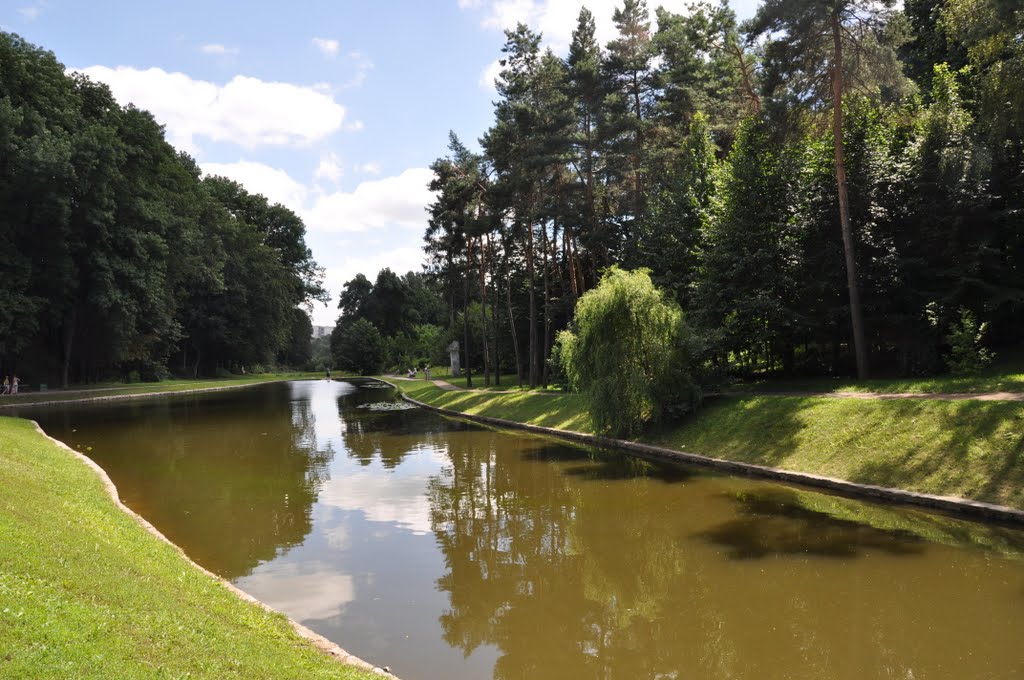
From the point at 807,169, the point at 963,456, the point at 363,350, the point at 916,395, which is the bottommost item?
the point at 963,456

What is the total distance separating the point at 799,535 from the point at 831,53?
53.8 ft

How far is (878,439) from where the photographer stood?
14367mm

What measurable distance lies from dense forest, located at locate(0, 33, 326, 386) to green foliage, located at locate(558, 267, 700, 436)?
1296 inches

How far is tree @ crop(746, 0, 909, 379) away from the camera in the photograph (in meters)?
18.9

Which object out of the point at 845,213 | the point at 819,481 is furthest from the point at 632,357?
the point at 845,213

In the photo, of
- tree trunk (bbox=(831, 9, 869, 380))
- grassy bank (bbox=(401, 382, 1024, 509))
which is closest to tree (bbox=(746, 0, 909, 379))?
tree trunk (bbox=(831, 9, 869, 380))

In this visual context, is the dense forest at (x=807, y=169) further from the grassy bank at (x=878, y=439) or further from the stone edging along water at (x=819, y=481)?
the stone edging along water at (x=819, y=481)

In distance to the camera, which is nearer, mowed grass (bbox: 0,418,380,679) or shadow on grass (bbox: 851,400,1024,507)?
mowed grass (bbox: 0,418,380,679)

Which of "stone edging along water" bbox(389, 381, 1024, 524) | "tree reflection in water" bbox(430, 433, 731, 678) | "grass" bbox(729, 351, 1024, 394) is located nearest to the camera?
"tree reflection in water" bbox(430, 433, 731, 678)

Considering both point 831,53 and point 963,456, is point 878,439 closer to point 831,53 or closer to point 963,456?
point 963,456

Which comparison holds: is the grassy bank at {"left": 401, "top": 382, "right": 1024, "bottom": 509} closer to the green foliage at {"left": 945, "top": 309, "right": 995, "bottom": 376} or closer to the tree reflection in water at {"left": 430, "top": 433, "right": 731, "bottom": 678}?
the green foliage at {"left": 945, "top": 309, "right": 995, "bottom": 376}

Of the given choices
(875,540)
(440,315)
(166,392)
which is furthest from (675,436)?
(440,315)

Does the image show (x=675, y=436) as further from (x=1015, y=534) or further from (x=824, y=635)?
(x=824, y=635)

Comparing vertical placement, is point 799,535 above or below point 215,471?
below
